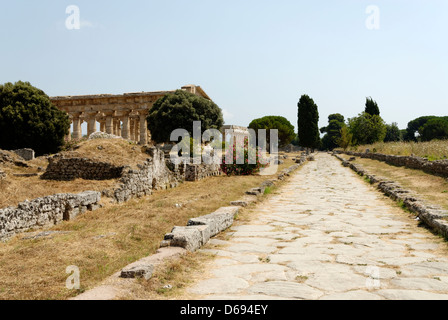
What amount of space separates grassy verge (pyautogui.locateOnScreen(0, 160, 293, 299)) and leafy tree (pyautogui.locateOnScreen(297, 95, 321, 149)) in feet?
162

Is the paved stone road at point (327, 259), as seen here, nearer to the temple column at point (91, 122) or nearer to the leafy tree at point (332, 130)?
the temple column at point (91, 122)

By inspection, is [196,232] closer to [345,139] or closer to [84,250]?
[84,250]

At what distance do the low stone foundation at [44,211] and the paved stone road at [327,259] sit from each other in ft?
11.9

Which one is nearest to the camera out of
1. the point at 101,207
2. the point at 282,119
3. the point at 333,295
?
the point at 333,295

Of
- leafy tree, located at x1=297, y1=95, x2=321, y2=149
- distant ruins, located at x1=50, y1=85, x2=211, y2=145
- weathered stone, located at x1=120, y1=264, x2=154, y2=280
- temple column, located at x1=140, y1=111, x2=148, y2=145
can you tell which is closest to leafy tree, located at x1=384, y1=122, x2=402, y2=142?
leafy tree, located at x1=297, y1=95, x2=321, y2=149

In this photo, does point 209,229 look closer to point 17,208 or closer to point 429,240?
point 429,240

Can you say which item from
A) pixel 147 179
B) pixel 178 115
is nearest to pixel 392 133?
pixel 178 115

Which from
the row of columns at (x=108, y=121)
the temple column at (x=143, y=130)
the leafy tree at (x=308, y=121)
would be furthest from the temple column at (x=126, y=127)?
the leafy tree at (x=308, y=121)

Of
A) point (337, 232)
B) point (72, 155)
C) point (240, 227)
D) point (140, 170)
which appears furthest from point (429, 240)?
point (72, 155)

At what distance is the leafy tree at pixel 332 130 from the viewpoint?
87.6m

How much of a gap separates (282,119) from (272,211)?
68110 mm

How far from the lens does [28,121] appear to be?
1031 inches

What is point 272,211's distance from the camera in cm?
824

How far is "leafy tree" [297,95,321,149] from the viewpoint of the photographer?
55906 millimetres
